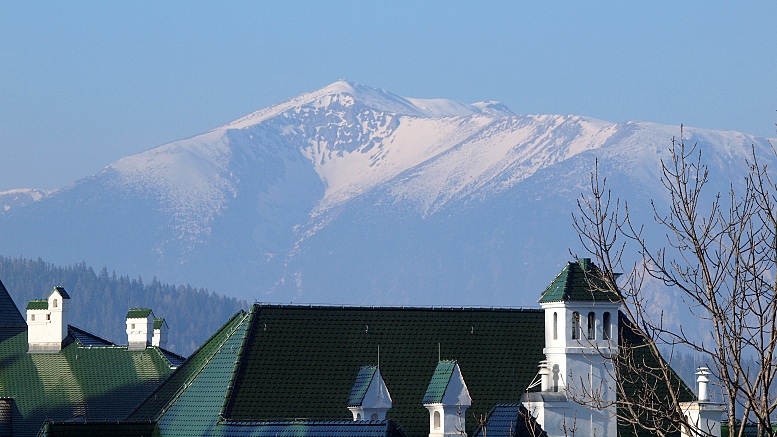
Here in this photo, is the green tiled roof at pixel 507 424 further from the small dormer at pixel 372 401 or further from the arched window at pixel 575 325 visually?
the arched window at pixel 575 325

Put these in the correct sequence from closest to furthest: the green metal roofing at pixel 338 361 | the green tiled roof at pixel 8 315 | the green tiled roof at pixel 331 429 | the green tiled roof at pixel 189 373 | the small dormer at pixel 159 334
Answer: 1. the green tiled roof at pixel 331 429
2. the green metal roofing at pixel 338 361
3. the green tiled roof at pixel 189 373
4. the green tiled roof at pixel 8 315
5. the small dormer at pixel 159 334

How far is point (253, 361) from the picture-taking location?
261ft

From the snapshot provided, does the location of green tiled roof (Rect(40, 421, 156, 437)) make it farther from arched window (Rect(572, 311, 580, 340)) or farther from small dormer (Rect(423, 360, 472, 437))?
arched window (Rect(572, 311, 580, 340))

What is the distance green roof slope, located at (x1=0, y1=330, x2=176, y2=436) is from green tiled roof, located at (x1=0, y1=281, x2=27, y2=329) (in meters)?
1.96

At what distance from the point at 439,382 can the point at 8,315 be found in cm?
4582

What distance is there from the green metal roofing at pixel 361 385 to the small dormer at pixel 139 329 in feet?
114

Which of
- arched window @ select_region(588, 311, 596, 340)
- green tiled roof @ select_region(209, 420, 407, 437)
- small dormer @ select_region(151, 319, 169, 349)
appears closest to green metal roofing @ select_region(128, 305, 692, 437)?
arched window @ select_region(588, 311, 596, 340)

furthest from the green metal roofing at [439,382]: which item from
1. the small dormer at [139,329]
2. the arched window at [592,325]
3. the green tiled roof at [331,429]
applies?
the small dormer at [139,329]

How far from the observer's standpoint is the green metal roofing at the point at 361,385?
77.1 metres

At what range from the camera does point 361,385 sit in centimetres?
7844

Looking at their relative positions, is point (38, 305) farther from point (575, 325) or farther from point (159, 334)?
point (575, 325)

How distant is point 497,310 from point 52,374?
105ft

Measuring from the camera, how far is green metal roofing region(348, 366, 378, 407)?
253 ft

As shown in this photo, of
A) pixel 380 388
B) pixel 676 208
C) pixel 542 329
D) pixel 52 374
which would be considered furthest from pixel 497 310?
pixel 676 208
